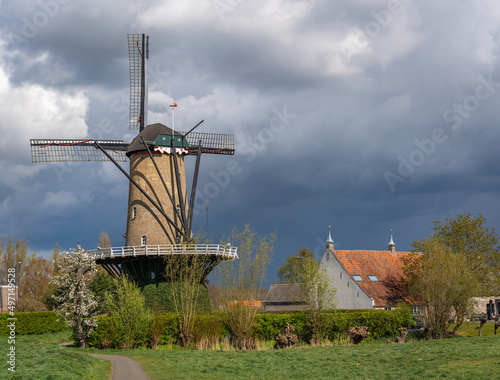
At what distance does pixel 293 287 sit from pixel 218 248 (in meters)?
34.7

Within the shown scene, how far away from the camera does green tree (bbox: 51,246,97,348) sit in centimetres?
3216

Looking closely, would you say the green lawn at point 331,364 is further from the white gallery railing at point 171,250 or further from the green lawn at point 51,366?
the white gallery railing at point 171,250

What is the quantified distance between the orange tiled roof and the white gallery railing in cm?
2123

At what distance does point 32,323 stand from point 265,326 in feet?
66.4

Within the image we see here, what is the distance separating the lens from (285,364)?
2275 cm

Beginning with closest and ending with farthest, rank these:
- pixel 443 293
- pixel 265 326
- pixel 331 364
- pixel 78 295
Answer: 1. pixel 331 364
2. pixel 78 295
3. pixel 265 326
4. pixel 443 293

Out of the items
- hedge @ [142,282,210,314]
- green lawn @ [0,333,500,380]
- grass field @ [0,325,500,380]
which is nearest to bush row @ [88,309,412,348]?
hedge @ [142,282,210,314]

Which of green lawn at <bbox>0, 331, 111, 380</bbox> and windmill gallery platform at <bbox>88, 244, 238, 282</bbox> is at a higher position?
windmill gallery platform at <bbox>88, 244, 238, 282</bbox>

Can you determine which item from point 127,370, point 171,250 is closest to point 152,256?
point 171,250

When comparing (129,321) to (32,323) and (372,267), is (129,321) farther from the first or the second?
(372,267)

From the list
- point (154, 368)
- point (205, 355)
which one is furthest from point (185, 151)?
point (154, 368)

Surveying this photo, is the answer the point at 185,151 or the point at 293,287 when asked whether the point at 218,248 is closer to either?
the point at 185,151

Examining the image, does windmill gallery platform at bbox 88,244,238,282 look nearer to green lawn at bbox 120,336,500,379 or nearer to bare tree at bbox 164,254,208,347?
bare tree at bbox 164,254,208,347

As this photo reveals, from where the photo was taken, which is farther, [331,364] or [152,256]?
[152,256]
